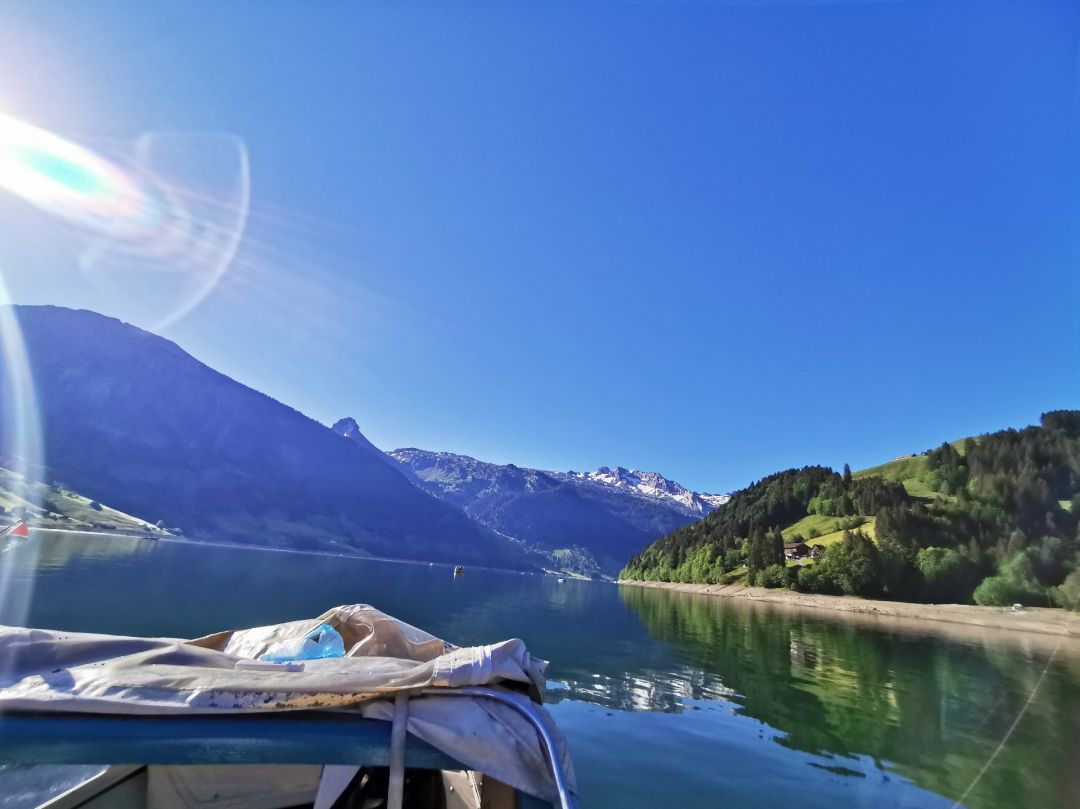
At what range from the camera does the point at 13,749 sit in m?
3.64

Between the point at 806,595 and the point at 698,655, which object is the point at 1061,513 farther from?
the point at 698,655

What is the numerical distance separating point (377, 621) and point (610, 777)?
34.2 feet

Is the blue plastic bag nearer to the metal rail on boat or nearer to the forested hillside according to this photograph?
the metal rail on boat

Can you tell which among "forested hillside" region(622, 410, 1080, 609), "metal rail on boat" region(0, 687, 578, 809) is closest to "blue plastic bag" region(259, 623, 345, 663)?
"metal rail on boat" region(0, 687, 578, 809)

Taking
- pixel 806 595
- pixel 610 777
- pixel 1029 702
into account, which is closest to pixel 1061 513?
Answer: pixel 806 595

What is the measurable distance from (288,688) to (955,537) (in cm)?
17760

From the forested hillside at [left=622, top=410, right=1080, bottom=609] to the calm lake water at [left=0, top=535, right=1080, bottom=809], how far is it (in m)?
68.5

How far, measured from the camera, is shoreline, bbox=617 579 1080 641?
289 feet

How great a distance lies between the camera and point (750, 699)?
25.0m

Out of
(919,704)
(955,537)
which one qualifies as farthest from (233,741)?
(955,537)

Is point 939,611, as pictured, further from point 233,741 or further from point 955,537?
point 233,741

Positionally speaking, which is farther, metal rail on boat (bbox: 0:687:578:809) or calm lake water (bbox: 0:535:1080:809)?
calm lake water (bbox: 0:535:1080:809)

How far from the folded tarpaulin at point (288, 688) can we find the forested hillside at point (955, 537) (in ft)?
419

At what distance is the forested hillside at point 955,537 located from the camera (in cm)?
11200
